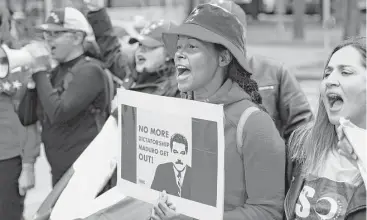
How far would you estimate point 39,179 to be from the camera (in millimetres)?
8195

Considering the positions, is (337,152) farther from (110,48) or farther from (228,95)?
(110,48)

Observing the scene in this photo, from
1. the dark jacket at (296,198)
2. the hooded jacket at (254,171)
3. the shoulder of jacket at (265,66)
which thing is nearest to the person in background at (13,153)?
the shoulder of jacket at (265,66)

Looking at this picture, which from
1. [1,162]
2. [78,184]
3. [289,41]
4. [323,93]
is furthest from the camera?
[289,41]

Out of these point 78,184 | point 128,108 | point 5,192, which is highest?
point 128,108

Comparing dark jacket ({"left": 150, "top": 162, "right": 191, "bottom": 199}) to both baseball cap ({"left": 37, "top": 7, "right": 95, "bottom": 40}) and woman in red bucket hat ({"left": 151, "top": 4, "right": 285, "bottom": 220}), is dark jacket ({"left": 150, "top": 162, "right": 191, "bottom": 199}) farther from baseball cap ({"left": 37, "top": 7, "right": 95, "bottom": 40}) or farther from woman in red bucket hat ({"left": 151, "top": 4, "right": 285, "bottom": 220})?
baseball cap ({"left": 37, "top": 7, "right": 95, "bottom": 40})

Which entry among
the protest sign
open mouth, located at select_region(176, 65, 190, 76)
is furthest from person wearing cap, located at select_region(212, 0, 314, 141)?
the protest sign

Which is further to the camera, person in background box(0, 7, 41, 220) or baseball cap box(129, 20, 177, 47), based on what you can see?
baseball cap box(129, 20, 177, 47)

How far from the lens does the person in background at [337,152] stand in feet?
7.88

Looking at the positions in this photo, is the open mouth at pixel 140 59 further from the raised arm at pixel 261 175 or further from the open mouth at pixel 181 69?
the raised arm at pixel 261 175

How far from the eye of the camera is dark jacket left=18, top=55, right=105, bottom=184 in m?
4.57

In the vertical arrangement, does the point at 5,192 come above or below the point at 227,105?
below

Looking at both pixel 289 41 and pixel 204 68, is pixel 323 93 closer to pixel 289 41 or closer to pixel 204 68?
pixel 204 68

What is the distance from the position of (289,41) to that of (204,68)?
846 inches

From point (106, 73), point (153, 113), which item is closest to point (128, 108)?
point (153, 113)
